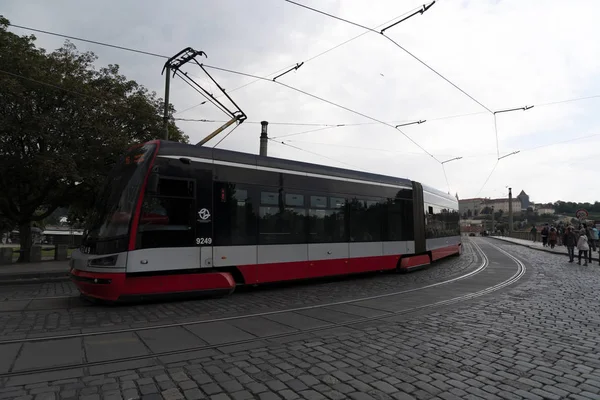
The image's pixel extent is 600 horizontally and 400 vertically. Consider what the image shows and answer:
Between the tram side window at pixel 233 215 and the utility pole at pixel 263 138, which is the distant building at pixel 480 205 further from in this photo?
the tram side window at pixel 233 215

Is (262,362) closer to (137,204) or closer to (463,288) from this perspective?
(137,204)

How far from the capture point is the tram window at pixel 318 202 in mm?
10609

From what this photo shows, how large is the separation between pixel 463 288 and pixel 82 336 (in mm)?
8924

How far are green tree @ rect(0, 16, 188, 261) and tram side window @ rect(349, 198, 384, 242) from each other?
9581 millimetres

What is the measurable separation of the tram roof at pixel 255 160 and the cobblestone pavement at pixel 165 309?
3109 mm


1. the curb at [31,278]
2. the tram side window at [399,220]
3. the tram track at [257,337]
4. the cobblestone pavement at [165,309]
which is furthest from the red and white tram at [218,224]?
the curb at [31,278]

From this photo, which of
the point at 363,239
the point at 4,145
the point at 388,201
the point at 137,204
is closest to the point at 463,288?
the point at 363,239

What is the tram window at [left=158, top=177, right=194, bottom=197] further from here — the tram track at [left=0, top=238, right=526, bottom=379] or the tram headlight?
the tram track at [left=0, top=238, right=526, bottom=379]

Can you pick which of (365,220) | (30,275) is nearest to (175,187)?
(365,220)

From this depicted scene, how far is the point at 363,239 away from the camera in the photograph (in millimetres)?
12141

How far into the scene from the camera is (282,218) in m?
9.83

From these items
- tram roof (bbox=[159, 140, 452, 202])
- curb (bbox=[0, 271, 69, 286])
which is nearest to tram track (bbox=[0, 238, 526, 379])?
tram roof (bbox=[159, 140, 452, 202])

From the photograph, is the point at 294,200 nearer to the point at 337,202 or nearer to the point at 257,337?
the point at 337,202

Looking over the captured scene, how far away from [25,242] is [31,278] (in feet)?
18.7
